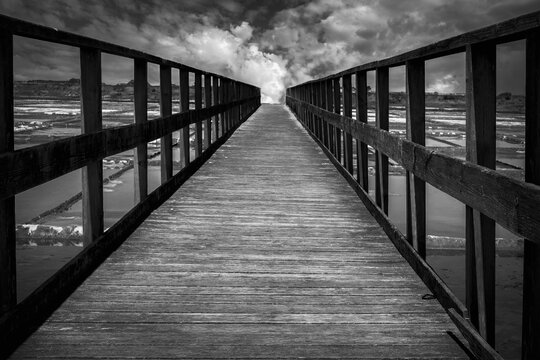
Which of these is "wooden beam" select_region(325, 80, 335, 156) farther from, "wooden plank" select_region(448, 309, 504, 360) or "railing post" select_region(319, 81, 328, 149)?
"wooden plank" select_region(448, 309, 504, 360)

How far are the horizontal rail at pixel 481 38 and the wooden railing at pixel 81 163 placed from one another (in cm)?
205

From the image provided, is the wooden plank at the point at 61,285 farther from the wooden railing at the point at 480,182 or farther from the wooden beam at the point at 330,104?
the wooden beam at the point at 330,104

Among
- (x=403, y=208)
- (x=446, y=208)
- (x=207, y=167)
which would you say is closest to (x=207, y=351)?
(x=207, y=167)

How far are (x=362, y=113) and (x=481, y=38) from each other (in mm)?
3644

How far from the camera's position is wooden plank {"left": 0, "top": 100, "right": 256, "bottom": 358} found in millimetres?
2682

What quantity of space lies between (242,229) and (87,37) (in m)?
2.03

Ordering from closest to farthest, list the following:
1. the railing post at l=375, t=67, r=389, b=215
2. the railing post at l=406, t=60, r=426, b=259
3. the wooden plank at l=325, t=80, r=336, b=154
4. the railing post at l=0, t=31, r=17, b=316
→ the railing post at l=0, t=31, r=17, b=316, the railing post at l=406, t=60, r=426, b=259, the railing post at l=375, t=67, r=389, b=215, the wooden plank at l=325, t=80, r=336, b=154

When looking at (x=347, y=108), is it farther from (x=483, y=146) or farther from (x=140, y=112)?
(x=483, y=146)

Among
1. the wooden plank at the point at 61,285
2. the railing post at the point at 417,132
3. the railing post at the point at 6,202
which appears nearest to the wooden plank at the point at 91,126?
the wooden plank at the point at 61,285

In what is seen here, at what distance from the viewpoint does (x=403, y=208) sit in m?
9.62

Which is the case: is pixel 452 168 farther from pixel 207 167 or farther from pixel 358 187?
pixel 207 167

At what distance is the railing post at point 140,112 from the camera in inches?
199

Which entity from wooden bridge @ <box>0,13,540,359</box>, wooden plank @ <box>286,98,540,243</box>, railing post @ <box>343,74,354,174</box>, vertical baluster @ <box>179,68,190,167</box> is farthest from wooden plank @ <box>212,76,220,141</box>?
wooden plank @ <box>286,98,540,243</box>

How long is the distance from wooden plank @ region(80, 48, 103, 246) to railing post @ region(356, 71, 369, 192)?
2.91 meters
